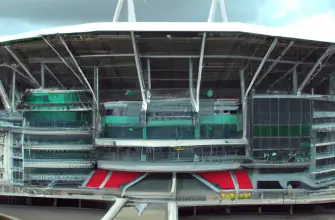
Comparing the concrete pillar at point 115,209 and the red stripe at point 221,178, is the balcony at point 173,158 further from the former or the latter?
the concrete pillar at point 115,209

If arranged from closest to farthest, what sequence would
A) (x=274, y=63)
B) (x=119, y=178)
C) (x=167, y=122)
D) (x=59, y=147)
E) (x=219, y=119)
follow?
(x=274, y=63) → (x=167, y=122) → (x=219, y=119) → (x=119, y=178) → (x=59, y=147)

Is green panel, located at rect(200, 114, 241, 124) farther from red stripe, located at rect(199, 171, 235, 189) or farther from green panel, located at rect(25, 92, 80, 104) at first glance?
green panel, located at rect(25, 92, 80, 104)

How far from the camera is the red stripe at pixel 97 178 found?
1332 inches

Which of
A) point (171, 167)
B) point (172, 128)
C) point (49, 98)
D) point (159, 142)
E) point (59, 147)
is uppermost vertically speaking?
point (49, 98)

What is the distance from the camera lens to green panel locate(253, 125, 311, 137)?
32625 mm

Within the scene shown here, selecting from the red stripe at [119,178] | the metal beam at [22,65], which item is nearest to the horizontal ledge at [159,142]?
the red stripe at [119,178]

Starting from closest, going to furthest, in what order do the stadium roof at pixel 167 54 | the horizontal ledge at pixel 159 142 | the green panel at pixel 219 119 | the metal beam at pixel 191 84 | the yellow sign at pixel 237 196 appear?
the stadium roof at pixel 167 54
the yellow sign at pixel 237 196
the metal beam at pixel 191 84
the horizontal ledge at pixel 159 142
the green panel at pixel 219 119

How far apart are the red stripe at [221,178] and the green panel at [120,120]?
819 cm

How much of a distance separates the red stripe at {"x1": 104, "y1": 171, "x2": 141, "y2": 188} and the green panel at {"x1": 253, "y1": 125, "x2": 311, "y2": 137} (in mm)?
12042

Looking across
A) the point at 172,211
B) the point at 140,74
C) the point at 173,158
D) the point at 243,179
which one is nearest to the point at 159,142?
the point at 173,158

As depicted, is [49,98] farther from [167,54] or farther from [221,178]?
[221,178]

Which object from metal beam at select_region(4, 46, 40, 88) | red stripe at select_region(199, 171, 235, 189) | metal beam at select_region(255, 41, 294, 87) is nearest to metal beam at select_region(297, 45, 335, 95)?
metal beam at select_region(255, 41, 294, 87)

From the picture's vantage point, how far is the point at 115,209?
26.8 metres

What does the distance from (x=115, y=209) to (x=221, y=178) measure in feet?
37.9
